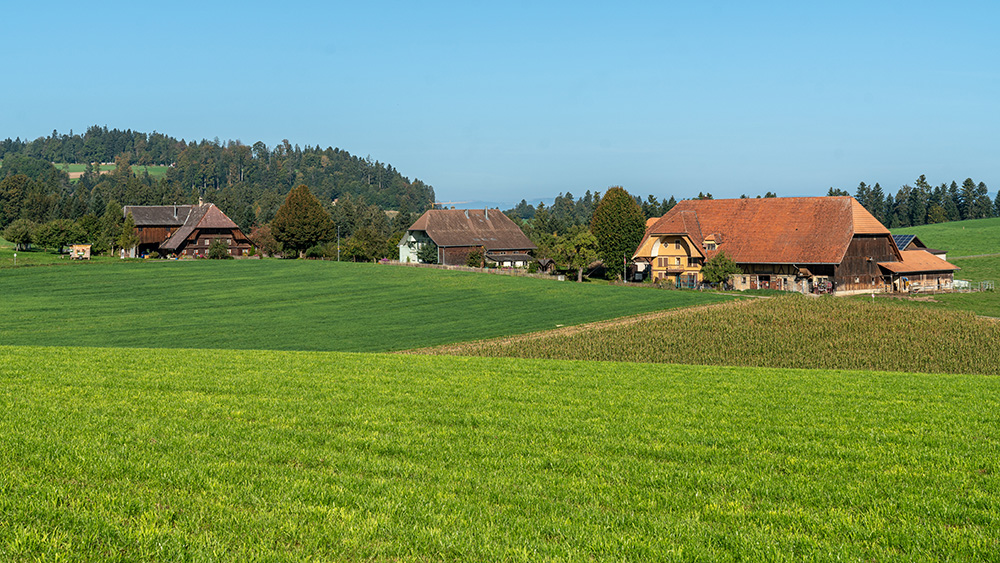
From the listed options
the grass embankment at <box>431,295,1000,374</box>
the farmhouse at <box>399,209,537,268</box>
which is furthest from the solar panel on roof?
the farmhouse at <box>399,209,537,268</box>

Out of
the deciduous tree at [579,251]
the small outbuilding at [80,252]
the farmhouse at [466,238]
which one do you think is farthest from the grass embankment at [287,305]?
the farmhouse at [466,238]

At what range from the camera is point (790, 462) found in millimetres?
10391

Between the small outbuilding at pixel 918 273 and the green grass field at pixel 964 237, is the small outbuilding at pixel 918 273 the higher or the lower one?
the lower one

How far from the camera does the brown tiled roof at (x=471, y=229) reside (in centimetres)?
10088

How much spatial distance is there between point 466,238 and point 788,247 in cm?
4264

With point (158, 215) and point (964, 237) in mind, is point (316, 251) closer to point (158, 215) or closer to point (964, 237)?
point (158, 215)

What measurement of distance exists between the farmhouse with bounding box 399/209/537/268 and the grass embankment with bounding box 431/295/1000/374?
57.4 metres

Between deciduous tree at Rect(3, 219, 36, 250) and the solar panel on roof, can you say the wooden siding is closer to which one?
the solar panel on roof

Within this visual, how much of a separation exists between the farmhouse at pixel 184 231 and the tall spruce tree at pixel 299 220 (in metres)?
6.55

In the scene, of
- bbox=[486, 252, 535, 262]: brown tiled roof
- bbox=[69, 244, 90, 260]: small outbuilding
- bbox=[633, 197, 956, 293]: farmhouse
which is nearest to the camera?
bbox=[633, 197, 956, 293]: farmhouse

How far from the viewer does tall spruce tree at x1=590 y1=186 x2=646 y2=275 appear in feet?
270

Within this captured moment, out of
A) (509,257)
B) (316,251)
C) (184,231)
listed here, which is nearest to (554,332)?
(509,257)

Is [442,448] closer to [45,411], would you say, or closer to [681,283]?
[45,411]

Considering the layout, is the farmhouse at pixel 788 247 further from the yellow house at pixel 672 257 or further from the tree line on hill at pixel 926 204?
the tree line on hill at pixel 926 204
